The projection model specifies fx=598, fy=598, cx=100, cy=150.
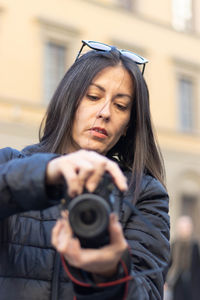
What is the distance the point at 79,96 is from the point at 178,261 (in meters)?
7.61

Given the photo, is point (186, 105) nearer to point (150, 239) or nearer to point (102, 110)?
point (102, 110)

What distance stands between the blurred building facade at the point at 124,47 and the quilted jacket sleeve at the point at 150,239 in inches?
530

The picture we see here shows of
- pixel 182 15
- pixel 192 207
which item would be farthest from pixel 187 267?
pixel 182 15

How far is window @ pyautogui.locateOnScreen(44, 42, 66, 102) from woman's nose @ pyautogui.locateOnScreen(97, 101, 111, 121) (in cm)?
1434

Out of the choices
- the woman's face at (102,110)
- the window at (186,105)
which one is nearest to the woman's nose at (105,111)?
the woman's face at (102,110)

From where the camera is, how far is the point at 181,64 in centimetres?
1972

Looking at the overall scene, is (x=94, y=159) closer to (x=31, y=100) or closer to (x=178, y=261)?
(x=178, y=261)

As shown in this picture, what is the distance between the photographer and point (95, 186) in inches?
49.3

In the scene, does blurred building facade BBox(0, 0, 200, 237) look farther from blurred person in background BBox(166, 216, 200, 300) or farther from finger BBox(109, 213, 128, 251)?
finger BBox(109, 213, 128, 251)

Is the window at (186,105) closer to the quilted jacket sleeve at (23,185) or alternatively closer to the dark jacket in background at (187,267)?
the dark jacket in background at (187,267)

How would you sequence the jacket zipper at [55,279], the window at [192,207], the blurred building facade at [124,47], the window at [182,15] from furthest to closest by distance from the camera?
the window at [182,15]
the window at [192,207]
the blurred building facade at [124,47]
the jacket zipper at [55,279]

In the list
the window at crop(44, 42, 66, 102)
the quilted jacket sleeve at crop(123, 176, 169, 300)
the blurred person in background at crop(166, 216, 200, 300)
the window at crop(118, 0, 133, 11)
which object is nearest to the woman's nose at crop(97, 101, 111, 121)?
the quilted jacket sleeve at crop(123, 176, 169, 300)

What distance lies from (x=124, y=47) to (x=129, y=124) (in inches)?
643

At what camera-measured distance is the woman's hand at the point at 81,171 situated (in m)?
1.24
